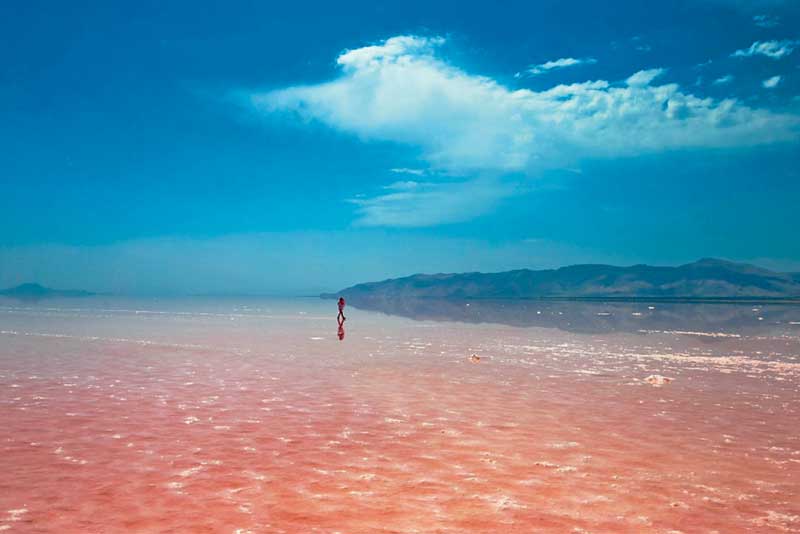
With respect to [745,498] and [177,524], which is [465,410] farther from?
[177,524]

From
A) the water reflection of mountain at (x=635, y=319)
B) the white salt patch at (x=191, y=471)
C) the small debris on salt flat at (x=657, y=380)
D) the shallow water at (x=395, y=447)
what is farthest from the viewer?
the water reflection of mountain at (x=635, y=319)

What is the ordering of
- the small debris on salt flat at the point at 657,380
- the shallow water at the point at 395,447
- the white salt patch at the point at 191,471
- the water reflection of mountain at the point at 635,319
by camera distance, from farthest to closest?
the water reflection of mountain at the point at 635,319 < the small debris on salt flat at the point at 657,380 < the white salt patch at the point at 191,471 < the shallow water at the point at 395,447

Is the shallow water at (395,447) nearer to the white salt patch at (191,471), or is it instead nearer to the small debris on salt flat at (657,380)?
the white salt patch at (191,471)

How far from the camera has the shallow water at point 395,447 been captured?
7512 millimetres

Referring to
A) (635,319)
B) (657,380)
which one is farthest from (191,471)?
(635,319)

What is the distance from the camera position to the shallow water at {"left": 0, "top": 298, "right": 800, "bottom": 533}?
24.6ft

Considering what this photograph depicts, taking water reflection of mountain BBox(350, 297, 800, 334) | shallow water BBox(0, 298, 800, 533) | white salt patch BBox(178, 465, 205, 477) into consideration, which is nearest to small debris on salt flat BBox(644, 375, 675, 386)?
shallow water BBox(0, 298, 800, 533)

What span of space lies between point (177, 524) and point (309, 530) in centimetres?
170

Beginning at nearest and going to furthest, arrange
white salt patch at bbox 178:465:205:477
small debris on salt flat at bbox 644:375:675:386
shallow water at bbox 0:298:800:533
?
shallow water at bbox 0:298:800:533
white salt patch at bbox 178:465:205:477
small debris on salt flat at bbox 644:375:675:386

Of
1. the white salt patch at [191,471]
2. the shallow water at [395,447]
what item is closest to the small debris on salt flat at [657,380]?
the shallow water at [395,447]

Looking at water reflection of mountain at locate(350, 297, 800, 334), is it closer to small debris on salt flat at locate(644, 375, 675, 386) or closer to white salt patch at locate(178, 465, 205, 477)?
small debris on salt flat at locate(644, 375, 675, 386)

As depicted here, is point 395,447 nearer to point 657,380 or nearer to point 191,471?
point 191,471

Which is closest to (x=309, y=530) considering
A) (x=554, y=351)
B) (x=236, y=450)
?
(x=236, y=450)

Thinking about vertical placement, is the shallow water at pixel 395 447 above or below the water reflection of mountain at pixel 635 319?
below
